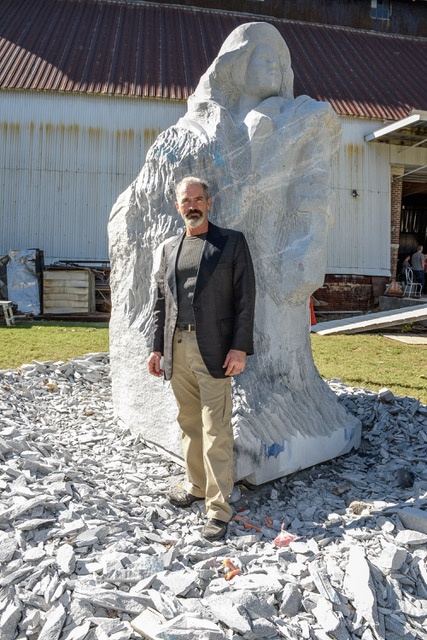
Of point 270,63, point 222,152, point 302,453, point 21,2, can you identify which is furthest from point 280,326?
point 21,2

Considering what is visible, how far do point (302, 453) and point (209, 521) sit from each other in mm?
999

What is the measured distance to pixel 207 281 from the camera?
108 inches

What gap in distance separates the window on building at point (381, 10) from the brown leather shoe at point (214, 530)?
61.3ft

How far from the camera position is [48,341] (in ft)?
27.1

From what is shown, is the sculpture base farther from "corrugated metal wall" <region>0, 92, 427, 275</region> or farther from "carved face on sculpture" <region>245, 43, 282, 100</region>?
"corrugated metal wall" <region>0, 92, 427, 275</region>

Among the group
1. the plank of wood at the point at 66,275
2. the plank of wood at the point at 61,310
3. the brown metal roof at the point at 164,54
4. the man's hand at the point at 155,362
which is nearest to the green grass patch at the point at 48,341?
the plank of wood at the point at 61,310

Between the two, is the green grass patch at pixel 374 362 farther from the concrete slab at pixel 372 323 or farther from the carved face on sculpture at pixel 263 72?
the carved face on sculpture at pixel 263 72

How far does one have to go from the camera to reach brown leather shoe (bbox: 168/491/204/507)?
3150 mm

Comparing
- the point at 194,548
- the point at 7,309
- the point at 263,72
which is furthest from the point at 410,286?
the point at 194,548

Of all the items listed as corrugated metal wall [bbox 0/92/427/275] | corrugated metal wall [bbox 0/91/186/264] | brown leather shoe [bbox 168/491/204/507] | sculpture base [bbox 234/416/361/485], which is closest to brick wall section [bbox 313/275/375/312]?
corrugated metal wall [bbox 0/92/427/275]

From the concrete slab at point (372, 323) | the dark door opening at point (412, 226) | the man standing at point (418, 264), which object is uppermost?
the dark door opening at point (412, 226)

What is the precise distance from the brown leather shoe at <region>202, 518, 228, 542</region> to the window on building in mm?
18695

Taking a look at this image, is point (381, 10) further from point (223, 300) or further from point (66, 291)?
point (223, 300)

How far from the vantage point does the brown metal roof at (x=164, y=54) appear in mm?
12680
